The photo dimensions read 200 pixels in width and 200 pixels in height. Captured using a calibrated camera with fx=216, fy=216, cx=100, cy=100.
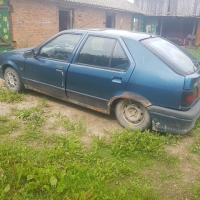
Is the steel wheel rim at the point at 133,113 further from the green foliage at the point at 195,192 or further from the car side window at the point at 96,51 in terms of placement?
the green foliage at the point at 195,192

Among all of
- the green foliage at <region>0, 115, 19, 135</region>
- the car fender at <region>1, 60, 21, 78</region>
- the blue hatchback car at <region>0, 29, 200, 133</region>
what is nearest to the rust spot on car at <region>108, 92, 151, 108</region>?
the blue hatchback car at <region>0, 29, 200, 133</region>

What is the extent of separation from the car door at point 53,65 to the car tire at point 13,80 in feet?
1.34

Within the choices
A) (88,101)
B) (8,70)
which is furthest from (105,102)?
(8,70)

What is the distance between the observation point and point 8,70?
5086 millimetres

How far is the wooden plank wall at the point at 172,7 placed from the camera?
19.7 meters

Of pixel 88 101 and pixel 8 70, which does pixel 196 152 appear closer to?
pixel 88 101

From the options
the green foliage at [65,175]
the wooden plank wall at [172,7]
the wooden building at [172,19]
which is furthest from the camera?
the wooden building at [172,19]

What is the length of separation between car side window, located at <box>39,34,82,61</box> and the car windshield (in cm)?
136

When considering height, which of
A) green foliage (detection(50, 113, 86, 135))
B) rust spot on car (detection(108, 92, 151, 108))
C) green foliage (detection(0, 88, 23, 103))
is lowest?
green foliage (detection(50, 113, 86, 135))

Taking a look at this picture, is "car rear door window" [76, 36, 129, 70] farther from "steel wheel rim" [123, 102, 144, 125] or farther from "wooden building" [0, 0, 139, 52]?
"wooden building" [0, 0, 139, 52]

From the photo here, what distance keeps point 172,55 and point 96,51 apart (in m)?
1.27

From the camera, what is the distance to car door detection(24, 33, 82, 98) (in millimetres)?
4066

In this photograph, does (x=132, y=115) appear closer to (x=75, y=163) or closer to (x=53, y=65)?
(x=75, y=163)

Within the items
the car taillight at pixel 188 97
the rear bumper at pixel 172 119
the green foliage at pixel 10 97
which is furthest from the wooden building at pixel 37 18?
the car taillight at pixel 188 97
